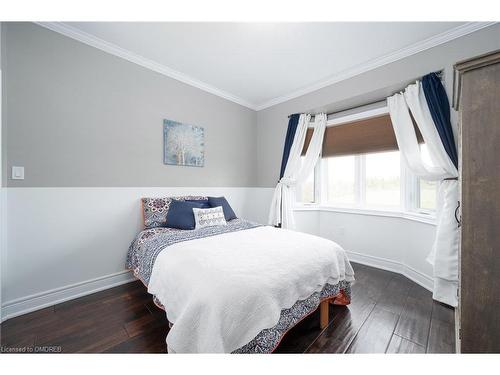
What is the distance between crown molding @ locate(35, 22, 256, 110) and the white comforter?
7.44 feet

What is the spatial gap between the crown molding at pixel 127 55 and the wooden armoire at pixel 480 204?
286 centimetres

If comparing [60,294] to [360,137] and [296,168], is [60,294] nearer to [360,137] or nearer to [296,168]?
[296,168]

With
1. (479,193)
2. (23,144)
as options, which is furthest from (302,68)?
(23,144)

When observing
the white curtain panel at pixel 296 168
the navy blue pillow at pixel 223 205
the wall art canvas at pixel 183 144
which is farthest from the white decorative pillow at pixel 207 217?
the white curtain panel at pixel 296 168

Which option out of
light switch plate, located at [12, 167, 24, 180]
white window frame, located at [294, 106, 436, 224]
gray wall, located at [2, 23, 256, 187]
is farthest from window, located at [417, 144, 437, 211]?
light switch plate, located at [12, 167, 24, 180]

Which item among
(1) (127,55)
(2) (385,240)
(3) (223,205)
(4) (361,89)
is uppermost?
(1) (127,55)

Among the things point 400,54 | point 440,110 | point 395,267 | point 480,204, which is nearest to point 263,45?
point 400,54

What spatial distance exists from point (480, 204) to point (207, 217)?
226 cm

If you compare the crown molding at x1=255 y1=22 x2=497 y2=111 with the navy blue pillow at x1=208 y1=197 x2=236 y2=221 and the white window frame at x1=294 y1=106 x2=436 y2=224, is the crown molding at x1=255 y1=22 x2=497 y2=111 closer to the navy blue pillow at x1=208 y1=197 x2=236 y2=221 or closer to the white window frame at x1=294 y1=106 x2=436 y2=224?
the white window frame at x1=294 y1=106 x2=436 y2=224

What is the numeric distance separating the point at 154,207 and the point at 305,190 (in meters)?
2.48

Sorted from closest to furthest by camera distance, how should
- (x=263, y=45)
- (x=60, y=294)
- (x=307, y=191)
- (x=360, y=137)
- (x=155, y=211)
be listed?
(x=60, y=294) < (x=263, y=45) < (x=155, y=211) < (x=360, y=137) < (x=307, y=191)

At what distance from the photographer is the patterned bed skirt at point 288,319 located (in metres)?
1.12

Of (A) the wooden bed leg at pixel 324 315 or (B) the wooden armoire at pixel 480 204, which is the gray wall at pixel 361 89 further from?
(A) the wooden bed leg at pixel 324 315

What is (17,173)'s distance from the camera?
5.79 ft
